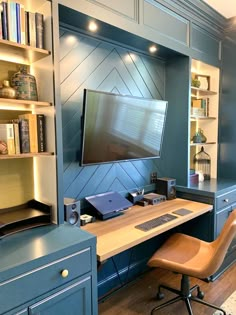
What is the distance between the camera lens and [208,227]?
2.48 metres

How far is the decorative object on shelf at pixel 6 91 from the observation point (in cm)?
147

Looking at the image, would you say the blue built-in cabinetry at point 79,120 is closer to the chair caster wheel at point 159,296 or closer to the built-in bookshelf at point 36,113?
the built-in bookshelf at point 36,113

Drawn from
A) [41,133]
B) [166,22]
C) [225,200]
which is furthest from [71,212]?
[166,22]

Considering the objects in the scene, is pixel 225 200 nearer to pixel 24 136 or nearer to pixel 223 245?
pixel 223 245

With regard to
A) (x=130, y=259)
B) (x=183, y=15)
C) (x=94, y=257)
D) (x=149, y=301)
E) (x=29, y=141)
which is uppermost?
(x=183, y=15)

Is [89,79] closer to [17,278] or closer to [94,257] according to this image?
[94,257]

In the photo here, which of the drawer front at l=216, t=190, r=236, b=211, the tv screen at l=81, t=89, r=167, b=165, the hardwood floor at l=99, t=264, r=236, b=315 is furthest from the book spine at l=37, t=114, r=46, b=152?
the drawer front at l=216, t=190, r=236, b=211

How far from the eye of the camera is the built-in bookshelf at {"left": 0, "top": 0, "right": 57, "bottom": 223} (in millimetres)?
1519

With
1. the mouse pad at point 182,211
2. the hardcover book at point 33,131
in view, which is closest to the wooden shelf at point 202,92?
the mouse pad at point 182,211

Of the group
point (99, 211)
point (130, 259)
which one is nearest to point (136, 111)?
point (99, 211)

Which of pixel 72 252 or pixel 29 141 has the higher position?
pixel 29 141

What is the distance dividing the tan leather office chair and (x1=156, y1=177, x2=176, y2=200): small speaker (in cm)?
49

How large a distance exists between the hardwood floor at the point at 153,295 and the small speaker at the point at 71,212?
0.87 meters

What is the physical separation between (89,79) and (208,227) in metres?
1.78
